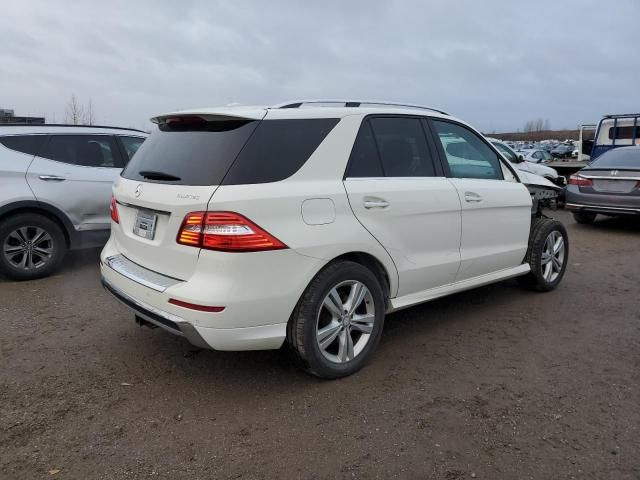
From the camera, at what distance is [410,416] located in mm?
3115

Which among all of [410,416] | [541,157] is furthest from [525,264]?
[541,157]

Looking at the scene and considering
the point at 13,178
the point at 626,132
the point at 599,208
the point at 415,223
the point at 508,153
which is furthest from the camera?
the point at 626,132

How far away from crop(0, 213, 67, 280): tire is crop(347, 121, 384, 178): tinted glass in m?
3.92

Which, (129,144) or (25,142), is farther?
(129,144)

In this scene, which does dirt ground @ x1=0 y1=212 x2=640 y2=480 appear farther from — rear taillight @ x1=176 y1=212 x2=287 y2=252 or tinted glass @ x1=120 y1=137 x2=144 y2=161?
tinted glass @ x1=120 y1=137 x2=144 y2=161

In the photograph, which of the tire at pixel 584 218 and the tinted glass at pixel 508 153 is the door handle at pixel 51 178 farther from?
the tire at pixel 584 218

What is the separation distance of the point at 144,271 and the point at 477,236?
2610 millimetres

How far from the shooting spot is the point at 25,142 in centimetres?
593

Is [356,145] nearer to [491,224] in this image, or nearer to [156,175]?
[156,175]

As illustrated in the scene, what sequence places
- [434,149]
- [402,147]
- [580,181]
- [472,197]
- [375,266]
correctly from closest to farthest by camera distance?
1. [375,266]
2. [402,147]
3. [434,149]
4. [472,197]
5. [580,181]

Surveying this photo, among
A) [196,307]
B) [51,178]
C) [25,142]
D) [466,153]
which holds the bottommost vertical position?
[196,307]

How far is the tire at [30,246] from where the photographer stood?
567cm

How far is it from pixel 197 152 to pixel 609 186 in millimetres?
8350

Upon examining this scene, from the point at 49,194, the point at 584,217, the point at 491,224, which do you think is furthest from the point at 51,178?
the point at 584,217
